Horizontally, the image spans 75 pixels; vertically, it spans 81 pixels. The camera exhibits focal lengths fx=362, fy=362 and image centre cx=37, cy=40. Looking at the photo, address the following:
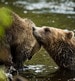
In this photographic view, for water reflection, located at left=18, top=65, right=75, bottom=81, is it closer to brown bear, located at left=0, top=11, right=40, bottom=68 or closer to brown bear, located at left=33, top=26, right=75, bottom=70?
brown bear, located at left=33, top=26, right=75, bottom=70

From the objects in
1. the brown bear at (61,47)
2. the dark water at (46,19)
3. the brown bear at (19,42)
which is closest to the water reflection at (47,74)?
the dark water at (46,19)

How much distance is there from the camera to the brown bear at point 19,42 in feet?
28.8

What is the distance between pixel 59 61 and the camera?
9445 mm

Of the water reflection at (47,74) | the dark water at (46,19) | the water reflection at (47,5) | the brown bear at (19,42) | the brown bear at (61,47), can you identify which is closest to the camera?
the water reflection at (47,74)

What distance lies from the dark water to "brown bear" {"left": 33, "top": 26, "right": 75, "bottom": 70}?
234 millimetres

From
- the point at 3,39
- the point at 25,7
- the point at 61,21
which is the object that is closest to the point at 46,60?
the point at 3,39

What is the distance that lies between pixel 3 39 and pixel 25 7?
43.0 ft

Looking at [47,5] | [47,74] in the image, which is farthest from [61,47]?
[47,5]

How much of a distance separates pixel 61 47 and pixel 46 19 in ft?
Answer: 28.4

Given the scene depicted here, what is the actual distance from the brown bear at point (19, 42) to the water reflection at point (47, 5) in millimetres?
10241

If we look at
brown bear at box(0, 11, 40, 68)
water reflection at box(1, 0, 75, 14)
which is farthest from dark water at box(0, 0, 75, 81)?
brown bear at box(0, 11, 40, 68)

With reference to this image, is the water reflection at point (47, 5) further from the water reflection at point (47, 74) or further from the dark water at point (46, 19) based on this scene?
the water reflection at point (47, 74)

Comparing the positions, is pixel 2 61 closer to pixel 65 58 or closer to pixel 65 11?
pixel 65 58

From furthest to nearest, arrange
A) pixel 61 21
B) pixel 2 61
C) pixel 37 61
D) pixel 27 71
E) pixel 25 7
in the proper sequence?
1. pixel 25 7
2. pixel 61 21
3. pixel 37 61
4. pixel 27 71
5. pixel 2 61
